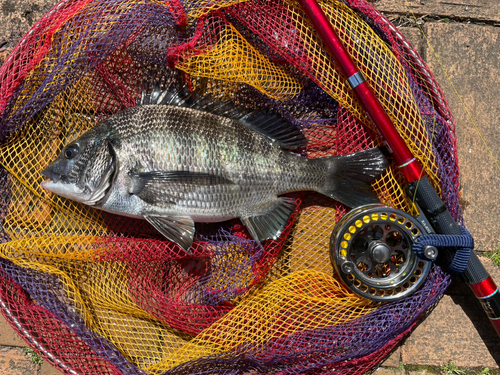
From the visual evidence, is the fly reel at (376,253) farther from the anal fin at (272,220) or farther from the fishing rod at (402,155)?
the anal fin at (272,220)

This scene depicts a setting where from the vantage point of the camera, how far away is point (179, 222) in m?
2.34

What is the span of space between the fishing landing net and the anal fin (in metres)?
0.10

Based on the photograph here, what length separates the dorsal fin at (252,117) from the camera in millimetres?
2441

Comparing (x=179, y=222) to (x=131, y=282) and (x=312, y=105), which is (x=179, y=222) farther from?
(x=312, y=105)

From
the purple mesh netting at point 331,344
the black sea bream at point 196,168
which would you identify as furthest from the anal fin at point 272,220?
the purple mesh netting at point 331,344

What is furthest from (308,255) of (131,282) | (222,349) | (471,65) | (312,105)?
(471,65)

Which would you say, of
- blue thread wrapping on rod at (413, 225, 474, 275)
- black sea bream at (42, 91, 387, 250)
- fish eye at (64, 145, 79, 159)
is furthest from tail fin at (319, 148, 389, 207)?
fish eye at (64, 145, 79, 159)

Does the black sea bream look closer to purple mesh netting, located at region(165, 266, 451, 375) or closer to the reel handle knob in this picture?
the reel handle knob

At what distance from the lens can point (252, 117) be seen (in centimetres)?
248

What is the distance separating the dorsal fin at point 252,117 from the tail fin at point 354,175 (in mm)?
Answer: 270

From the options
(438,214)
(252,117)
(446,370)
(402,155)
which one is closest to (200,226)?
(252,117)

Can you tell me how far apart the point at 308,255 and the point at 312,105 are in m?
1.08

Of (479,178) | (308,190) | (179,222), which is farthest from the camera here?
(479,178)

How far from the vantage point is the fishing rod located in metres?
2.25
